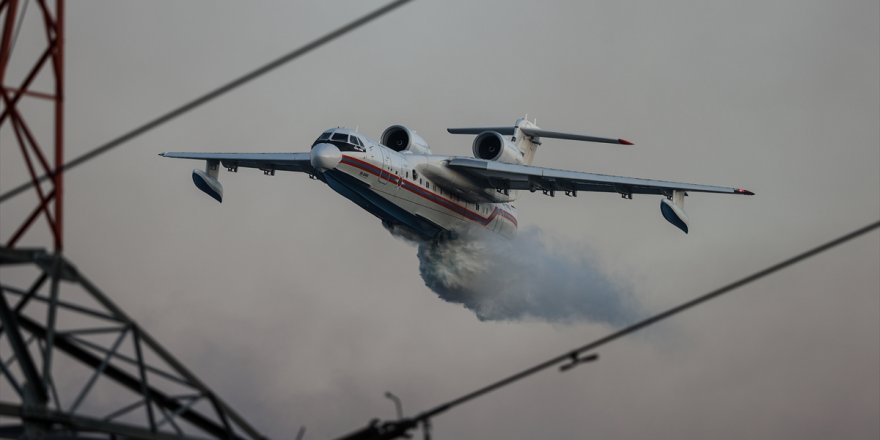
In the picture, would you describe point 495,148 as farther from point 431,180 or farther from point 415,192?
point 415,192

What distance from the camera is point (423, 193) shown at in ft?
176

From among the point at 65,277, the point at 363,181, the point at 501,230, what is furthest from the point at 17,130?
the point at 501,230

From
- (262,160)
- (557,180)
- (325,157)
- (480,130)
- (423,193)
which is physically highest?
(480,130)

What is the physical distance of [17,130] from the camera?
19.9m

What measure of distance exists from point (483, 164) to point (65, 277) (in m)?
37.7

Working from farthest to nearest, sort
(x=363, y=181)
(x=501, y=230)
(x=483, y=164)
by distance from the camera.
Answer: (x=501, y=230) → (x=483, y=164) → (x=363, y=181)

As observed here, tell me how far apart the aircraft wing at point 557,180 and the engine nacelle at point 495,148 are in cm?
137

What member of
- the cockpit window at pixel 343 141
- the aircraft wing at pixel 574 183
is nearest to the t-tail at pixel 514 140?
the aircraft wing at pixel 574 183

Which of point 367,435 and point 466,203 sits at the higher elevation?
point 466,203

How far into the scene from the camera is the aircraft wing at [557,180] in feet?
181

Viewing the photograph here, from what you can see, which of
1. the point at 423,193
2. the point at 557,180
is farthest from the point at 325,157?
the point at 557,180

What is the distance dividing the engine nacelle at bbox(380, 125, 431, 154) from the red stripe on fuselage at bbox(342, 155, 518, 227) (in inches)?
75.7

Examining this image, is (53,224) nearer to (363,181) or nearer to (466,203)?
(363,181)

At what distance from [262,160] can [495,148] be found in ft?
29.6
